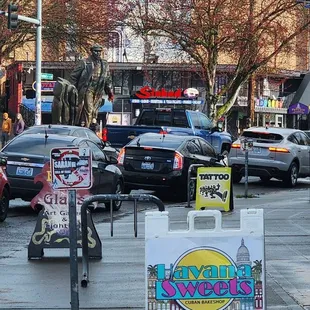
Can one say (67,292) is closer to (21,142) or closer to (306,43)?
(21,142)

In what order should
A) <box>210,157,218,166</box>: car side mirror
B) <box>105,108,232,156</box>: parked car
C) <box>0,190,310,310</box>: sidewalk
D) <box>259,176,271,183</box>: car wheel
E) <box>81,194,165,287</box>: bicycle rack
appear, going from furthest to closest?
<box>105,108,232,156</box>: parked car, <box>259,176,271,183</box>: car wheel, <box>210,157,218,166</box>: car side mirror, <box>81,194,165,287</box>: bicycle rack, <box>0,190,310,310</box>: sidewalk

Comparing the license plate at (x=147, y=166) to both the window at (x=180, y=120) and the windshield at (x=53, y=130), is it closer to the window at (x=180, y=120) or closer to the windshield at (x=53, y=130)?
the windshield at (x=53, y=130)

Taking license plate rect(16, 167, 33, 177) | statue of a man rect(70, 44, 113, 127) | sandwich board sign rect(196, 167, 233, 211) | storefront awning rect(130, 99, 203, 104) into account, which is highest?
statue of a man rect(70, 44, 113, 127)

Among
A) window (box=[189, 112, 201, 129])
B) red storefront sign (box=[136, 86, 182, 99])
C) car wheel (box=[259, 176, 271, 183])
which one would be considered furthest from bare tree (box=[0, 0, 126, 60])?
car wheel (box=[259, 176, 271, 183])

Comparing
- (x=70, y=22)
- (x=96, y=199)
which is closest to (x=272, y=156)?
(x=96, y=199)

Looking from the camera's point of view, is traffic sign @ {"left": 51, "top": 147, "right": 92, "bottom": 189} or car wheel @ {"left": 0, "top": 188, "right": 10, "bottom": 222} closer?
traffic sign @ {"left": 51, "top": 147, "right": 92, "bottom": 189}

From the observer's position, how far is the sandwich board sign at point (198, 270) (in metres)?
6.52

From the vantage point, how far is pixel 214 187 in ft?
55.4

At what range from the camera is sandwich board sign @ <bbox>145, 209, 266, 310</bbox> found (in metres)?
6.52

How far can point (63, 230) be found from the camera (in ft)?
37.4

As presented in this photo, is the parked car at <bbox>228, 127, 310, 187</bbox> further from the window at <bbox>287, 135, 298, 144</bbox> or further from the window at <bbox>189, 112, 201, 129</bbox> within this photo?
the window at <bbox>189, 112, 201, 129</bbox>

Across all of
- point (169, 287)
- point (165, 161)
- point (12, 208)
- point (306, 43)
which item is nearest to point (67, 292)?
point (169, 287)

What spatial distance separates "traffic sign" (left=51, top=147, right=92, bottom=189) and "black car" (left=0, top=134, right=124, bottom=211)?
8.48 m

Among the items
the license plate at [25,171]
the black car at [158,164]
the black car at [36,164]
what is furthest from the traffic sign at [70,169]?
the black car at [158,164]
